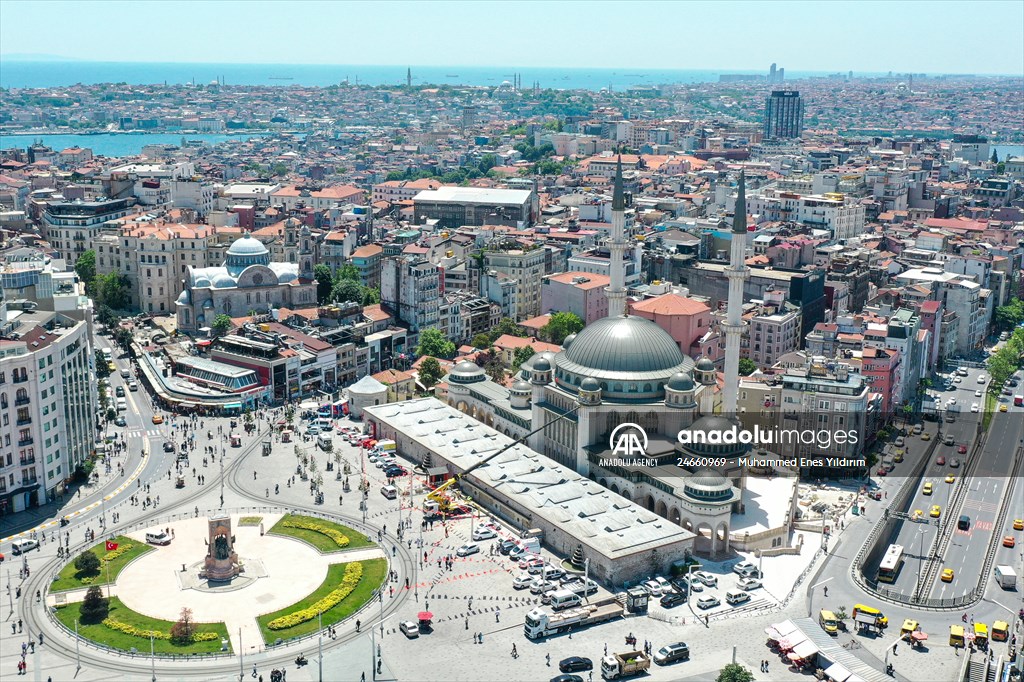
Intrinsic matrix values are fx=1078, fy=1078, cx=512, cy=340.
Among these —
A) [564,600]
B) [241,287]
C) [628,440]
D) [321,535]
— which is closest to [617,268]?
[628,440]

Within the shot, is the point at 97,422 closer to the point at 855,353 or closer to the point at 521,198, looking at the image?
the point at 855,353

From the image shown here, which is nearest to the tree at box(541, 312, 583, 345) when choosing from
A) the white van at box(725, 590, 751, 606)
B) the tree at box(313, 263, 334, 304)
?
the tree at box(313, 263, 334, 304)

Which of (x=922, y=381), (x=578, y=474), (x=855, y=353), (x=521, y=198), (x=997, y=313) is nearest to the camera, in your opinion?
(x=578, y=474)

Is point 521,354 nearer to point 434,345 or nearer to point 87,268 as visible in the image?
point 434,345

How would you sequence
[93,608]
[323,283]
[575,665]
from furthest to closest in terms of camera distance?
1. [323,283]
2. [93,608]
3. [575,665]

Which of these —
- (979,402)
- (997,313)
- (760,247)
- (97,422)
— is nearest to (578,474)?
(97,422)
